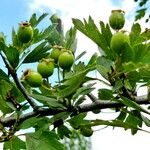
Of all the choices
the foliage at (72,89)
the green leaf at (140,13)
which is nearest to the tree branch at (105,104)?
the foliage at (72,89)

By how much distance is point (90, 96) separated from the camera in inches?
61.9

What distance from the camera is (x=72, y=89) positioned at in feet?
4.74

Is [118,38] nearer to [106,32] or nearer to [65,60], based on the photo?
[106,32]

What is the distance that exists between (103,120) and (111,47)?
0.22 m

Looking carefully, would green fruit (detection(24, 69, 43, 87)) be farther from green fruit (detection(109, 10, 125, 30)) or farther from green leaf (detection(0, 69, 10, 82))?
green fruit (detection(109, 10, 125, 30))

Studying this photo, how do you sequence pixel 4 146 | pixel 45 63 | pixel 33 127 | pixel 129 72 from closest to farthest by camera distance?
pixel 129 72
pixel 45 63
pixel 33 127
pixel 4 146

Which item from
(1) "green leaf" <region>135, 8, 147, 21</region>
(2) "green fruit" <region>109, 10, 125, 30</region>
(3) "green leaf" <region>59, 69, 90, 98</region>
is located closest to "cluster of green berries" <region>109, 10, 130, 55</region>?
(2) "green fruit" <region>109, 10, 125, 30</region>

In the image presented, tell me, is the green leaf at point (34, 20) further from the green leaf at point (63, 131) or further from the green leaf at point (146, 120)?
the green leaf at point (146, 120)

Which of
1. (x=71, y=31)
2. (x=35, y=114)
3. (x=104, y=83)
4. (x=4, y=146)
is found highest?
(x=71, y=31)

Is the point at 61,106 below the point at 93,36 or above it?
below

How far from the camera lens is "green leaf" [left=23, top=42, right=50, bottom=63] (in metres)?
1.67

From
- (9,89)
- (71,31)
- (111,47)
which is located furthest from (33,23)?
(111,47)

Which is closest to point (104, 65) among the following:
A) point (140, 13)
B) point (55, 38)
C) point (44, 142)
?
point (44, 142)

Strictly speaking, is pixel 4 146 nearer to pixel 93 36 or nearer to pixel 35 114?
pixel 35 114
